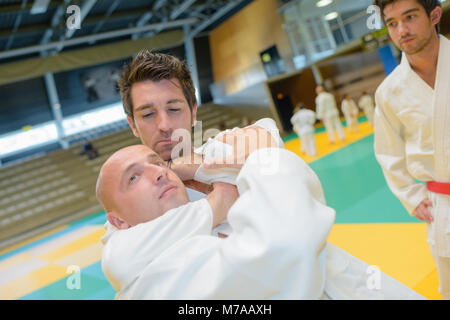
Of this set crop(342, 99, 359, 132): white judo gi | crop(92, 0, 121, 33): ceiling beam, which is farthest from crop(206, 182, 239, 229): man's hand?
crop(92, 0, 121, 33): ceiling beam

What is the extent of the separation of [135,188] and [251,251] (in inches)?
20.8

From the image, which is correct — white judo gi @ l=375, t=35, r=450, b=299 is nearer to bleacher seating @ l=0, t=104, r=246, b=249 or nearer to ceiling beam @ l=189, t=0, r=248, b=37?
bleacher seating @ l=0, t=104, r=246, b=249

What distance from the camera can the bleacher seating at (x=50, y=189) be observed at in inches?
555

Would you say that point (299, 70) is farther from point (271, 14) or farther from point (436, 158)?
point (436, 158)

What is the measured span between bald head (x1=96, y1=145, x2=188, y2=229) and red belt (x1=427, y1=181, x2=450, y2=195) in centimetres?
176

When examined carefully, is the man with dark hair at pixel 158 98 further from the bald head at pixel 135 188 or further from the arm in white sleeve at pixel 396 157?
the arm in white sleeve at pixel 396 157

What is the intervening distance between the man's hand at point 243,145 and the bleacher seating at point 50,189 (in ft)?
35.8

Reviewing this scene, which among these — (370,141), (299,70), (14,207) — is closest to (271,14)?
(299,70)

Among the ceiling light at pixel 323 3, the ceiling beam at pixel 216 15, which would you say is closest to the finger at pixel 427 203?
the ceiling light at pixel 323 3

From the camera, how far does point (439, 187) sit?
2221 millimetres

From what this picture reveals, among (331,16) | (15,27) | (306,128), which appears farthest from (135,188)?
(331,16)

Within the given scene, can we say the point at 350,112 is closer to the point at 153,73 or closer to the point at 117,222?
the point at 153,73

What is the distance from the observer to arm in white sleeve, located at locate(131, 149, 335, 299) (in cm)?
87

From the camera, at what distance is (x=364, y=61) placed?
19109 mm
